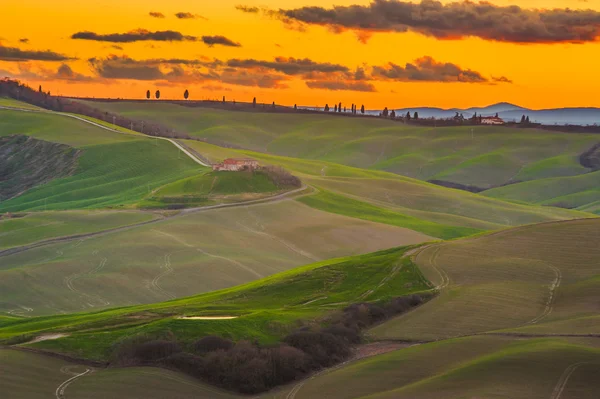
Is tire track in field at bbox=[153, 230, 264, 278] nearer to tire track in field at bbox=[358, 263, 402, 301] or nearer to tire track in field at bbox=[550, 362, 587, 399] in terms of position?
tire track in field at bbox=[358, 263, 402, 301]

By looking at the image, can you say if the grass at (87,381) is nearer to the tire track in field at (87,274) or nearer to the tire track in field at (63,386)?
the tire track in field at (63,386)

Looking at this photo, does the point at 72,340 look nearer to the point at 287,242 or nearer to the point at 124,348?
the point at 124,348

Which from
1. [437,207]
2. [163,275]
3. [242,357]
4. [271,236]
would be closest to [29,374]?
[242,357]


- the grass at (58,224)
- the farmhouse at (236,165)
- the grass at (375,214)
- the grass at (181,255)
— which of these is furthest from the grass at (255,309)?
the farmhouse at (236,165)

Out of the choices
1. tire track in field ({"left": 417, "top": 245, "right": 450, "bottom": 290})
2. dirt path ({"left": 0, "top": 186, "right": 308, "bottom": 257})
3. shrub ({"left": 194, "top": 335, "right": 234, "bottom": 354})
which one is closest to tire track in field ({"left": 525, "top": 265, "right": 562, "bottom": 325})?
tire track in field ({"left": 417, "top": 245, "right": 450, "bottom": 290})

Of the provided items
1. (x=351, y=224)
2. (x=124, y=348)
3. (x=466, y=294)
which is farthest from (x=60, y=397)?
(x=351, y=224)

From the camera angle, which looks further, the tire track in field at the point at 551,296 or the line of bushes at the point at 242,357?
the tire track in field at the point at 551,296

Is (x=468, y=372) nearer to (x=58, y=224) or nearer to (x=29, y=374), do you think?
(x=29, y=374)
